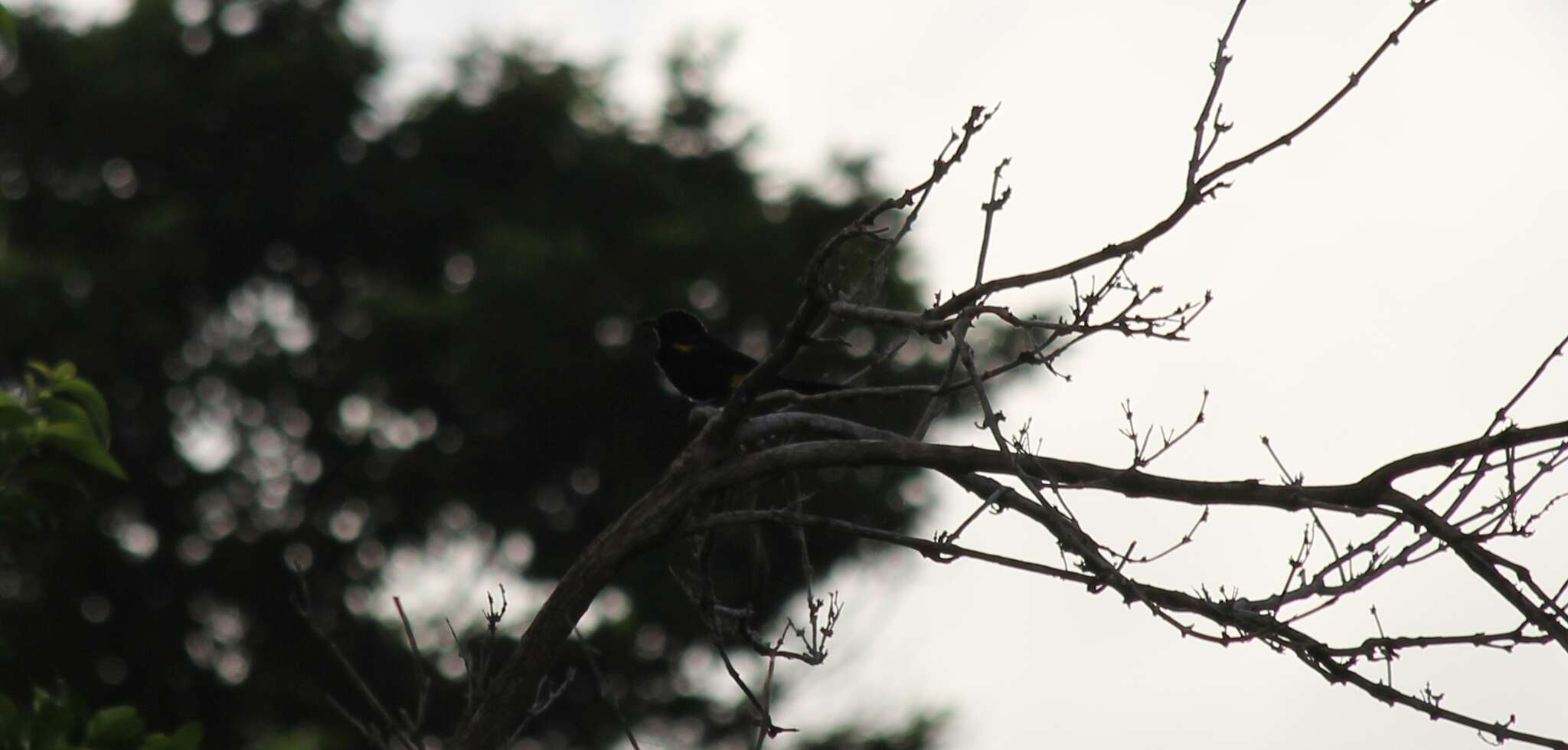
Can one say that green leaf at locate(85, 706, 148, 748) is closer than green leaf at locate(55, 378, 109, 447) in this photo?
Yes

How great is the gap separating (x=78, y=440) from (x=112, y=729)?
2.12 feet

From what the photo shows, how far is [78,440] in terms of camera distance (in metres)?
3.78

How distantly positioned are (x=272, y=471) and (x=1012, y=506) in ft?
55.8

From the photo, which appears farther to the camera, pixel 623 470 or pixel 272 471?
pixel 272 471

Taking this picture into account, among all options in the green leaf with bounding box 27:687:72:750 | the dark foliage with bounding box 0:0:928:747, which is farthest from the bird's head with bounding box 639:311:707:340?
the dark foliage with bounding box 0:0:928:747

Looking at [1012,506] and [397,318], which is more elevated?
[397,318]

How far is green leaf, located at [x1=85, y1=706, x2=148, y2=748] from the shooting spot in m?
3.61

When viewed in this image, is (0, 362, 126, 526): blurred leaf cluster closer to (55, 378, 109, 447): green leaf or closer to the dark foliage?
(55, 378, 109, 447): green leaf

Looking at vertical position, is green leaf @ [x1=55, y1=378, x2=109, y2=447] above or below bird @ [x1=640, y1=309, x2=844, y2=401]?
below

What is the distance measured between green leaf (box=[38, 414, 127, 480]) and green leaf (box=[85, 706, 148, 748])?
0.52 meters

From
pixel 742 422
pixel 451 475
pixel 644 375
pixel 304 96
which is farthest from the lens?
pixel 304 96

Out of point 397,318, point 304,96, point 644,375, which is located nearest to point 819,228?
point 644,375

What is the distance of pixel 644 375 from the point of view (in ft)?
59.5

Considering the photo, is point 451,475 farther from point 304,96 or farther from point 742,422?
point 742,422
